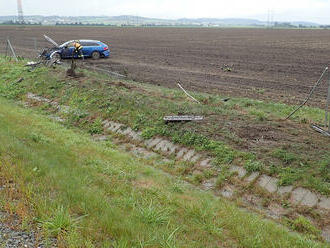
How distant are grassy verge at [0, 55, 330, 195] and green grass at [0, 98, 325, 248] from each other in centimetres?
172

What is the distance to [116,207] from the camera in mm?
5738

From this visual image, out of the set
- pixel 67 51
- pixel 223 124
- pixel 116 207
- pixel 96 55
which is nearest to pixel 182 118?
pixel 223 124

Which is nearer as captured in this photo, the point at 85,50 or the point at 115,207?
the point at 115,207

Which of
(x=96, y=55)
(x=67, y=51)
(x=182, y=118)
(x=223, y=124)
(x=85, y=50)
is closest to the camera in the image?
(x=223, y=124)

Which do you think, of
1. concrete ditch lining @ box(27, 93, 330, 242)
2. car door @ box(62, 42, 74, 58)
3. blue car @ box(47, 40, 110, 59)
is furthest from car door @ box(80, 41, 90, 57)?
concrete ditch lining @ box(27, 93, 330, 242)

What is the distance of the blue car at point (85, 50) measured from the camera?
2573 cm

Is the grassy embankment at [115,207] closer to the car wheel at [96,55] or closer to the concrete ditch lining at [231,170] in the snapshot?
the concrete ditch lining at [231,170]

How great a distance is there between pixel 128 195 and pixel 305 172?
4132mm

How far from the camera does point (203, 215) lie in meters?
6.15

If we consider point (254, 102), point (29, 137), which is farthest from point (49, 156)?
point (254, 102)

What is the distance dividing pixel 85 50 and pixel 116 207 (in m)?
23.4

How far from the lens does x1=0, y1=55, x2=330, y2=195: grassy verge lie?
8.45 m

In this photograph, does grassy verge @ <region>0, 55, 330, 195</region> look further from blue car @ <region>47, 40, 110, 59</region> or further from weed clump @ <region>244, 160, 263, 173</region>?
blue car @ <region>47, 40, 110, 59</region>

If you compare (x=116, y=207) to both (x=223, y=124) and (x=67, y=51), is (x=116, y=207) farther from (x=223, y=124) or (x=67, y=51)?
(x=67, y=51)
